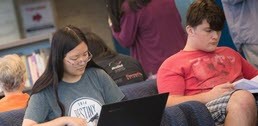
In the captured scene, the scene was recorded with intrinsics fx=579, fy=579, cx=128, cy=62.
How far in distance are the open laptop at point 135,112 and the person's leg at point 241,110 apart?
0.38 m

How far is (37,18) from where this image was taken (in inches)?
217

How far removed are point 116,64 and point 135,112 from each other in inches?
46.6

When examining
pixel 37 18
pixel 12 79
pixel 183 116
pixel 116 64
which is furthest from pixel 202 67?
pixel 37 18

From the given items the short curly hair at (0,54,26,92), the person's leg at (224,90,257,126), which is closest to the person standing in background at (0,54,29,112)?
the short curly hair at (0,54,26,92)

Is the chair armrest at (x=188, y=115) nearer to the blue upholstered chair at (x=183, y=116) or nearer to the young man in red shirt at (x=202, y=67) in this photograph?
the blue upholstered chair at (x=183, y=116)

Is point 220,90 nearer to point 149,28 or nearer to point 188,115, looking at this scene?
point 188,115

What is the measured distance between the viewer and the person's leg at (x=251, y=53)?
356cm

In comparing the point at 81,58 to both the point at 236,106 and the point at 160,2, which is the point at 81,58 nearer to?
the point at 236,106

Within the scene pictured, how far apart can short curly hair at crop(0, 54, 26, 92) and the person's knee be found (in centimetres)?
125

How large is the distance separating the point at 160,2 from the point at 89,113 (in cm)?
139

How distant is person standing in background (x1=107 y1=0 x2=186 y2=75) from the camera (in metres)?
3.84

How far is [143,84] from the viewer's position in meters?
3.20

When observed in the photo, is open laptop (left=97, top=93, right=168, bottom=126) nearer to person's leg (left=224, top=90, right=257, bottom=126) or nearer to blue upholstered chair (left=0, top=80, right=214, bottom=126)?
blue upholstered chair (left=0, top=80, right=214, bottom=126)

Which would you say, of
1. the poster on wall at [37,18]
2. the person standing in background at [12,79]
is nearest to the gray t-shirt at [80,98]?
the person standing in background at [12,79]
